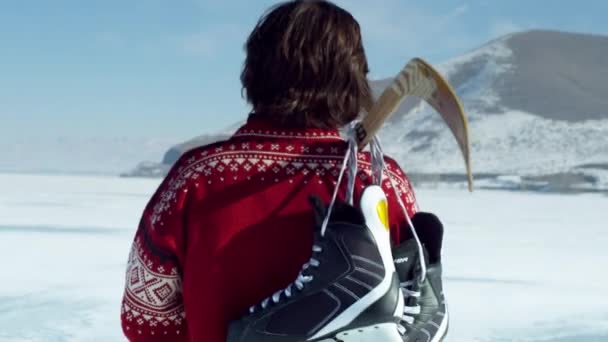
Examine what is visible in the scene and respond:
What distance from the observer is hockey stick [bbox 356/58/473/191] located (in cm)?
119

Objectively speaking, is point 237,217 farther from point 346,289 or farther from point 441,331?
point 441,331

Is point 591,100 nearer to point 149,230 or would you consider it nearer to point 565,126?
point 565,126

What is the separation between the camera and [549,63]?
5448 inches

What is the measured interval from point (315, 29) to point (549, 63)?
14651cm

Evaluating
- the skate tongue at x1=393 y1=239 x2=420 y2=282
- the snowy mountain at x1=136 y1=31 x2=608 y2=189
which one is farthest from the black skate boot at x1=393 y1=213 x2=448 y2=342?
the snowy mountain at x1=136 y1=31 x2=608 y2=189

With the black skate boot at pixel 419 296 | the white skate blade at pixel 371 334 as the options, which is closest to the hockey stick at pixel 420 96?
the black skate boot at pixel 419 296

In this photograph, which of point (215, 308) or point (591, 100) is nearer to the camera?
point (215, 308)

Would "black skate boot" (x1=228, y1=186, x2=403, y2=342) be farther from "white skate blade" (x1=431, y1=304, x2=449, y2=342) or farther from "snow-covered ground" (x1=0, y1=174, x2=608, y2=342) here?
"snow-covered ground" (x1=0, y1=174, x2=608, y2=342)

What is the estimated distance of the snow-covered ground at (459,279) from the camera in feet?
16.0

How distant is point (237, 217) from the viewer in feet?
4.12

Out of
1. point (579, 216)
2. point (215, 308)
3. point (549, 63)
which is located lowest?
point (549, 63)

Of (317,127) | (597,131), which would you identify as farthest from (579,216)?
(597,131)

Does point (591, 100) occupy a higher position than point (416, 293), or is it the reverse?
point (416, 293)

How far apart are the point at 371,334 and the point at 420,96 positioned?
0.43m
